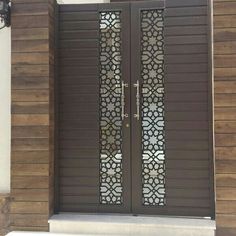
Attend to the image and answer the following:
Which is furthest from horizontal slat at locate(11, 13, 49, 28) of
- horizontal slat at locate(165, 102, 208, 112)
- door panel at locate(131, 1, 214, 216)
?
horizontal slat at locate(165, 102, 208, 112)

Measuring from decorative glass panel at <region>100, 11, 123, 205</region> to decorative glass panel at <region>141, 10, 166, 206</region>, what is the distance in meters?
0.24

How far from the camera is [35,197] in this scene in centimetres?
350

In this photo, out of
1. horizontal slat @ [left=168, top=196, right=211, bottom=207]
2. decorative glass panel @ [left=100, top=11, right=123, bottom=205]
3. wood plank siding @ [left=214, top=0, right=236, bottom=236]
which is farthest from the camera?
decorative glass panel @ [left=100, top=11, right=123, bottom=205]

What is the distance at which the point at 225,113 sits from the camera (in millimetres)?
3254

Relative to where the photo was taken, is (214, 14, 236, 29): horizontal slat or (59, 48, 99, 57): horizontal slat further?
(59, 48, 99, 57): horizontal slat

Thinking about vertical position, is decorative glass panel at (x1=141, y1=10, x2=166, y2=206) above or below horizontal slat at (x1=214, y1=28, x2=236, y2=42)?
below

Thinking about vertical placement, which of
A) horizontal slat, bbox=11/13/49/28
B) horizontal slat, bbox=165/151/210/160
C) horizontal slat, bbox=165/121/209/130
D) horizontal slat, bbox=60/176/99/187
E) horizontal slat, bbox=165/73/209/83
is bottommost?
horizontal slat, bbox=60/176/99/187

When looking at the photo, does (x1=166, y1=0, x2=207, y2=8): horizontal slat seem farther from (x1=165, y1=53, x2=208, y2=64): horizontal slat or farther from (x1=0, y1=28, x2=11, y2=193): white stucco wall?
(x1=0, y1=28, x2=11, y2=193): white stucco wall

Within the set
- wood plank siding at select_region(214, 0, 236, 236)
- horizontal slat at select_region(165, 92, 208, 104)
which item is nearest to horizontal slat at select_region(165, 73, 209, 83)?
horizontal slat at select_region(165, 92, 208, 104)

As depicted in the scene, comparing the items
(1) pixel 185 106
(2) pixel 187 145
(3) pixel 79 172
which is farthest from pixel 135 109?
(3) pixel 79 172

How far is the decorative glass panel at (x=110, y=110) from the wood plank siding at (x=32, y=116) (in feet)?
1.66

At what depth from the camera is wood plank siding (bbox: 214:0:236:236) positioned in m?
3.23

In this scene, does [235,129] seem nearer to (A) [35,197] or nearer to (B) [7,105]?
(A) [35,197]

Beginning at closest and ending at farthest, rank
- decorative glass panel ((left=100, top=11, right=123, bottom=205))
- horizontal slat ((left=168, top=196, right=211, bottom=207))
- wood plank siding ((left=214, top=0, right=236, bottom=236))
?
wood plank siding ((left=214, top=0, right=236, bottom=236))
horizontal slat ((left=168, top=196, right=211, bottom=207))
decorative glass panel ((left=100, top=11, right=123, bottom=205))
